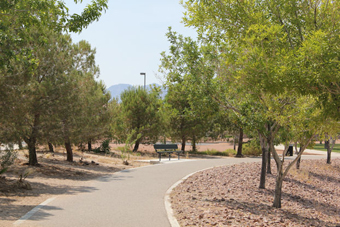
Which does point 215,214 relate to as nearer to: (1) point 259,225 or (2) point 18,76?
(1) point 259,225

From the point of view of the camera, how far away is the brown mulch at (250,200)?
8344 millimetres

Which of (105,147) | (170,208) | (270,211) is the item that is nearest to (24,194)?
(170,208)

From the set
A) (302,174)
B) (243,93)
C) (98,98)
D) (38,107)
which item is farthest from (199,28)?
(302,174)

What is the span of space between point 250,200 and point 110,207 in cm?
501

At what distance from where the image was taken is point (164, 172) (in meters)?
16.4

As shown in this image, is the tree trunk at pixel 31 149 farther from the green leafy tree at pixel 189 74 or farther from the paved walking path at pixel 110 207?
the green leafy tree at pixel 189 74

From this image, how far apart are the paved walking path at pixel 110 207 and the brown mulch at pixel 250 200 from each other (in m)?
0.62

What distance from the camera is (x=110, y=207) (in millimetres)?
8633

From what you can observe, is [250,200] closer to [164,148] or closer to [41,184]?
[41,184]

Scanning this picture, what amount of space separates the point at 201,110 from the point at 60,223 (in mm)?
5522

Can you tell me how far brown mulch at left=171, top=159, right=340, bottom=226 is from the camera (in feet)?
27.4

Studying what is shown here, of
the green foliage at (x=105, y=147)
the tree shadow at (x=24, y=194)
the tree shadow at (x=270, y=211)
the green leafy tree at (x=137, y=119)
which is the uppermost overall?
the green leafy tree at (x=137, y=119)

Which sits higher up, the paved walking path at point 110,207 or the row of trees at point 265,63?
the row of trees at point 265,63

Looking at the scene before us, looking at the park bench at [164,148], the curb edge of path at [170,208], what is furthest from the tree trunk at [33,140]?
the park bench at [164,148]
